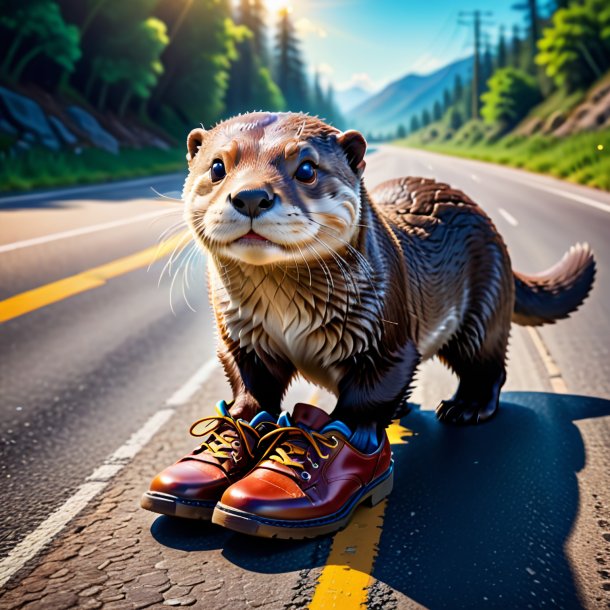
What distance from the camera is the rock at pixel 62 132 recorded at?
24.6 m

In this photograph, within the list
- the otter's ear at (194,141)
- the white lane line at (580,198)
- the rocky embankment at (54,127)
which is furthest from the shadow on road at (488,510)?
the rocky embankment at (54,127)

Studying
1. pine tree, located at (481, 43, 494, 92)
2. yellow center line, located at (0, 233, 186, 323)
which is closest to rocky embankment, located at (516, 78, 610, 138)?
yellow center line, located at (0, 233, 186, 323)

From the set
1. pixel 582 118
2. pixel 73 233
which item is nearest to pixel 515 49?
pixel 582 118

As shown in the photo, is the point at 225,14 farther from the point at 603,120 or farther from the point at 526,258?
the point at 526,258

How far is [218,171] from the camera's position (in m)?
2.56

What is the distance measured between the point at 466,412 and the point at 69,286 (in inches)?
186

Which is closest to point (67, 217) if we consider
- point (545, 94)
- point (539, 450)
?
point (539, 450)

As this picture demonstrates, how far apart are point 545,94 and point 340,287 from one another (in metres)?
67.5

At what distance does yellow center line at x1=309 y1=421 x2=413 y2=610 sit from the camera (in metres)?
2.14

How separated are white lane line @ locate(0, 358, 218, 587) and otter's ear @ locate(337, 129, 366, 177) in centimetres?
167

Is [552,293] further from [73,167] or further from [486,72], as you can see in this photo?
[486,72]

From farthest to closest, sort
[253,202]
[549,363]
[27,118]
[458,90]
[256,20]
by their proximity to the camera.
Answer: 1. [458,90]
2. [256,20]
3. [27,118]
4. [549,363]
5. [253,202]

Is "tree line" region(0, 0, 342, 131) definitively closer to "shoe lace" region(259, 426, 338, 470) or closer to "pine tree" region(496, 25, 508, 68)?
"shoe lace" region(259, 426, 338, 470)

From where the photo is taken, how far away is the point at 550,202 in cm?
1493
